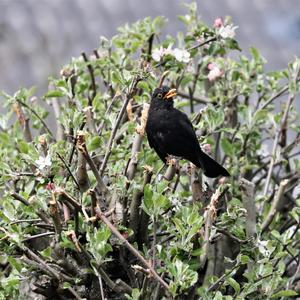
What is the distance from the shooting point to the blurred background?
6.05 meters

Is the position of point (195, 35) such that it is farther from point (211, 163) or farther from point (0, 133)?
point (0, 133)

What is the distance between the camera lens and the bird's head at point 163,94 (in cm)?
310

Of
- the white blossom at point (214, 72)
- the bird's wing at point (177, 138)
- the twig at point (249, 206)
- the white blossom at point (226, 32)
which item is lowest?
the twig at point (249, 206)

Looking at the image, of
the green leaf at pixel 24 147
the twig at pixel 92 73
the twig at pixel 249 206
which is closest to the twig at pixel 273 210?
the twig at pixel 249 206

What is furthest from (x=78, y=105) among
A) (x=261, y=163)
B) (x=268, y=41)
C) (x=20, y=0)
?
(x=20, y=0)

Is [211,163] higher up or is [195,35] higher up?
[195,35]

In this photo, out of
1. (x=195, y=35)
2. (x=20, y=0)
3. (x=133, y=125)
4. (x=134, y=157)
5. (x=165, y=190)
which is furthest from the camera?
(x=20, y=0)

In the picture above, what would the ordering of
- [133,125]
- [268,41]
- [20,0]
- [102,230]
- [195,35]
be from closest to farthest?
[102,230], [133,125], [195,35], [268,41], [20,0]

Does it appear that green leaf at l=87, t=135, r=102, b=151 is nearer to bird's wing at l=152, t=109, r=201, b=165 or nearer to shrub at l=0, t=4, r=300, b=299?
shrub at l=0, t=4, r=300, b=299

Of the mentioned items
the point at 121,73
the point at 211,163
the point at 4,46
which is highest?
the point at 4,46

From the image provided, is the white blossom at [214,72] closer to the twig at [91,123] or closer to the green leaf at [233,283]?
the twig at [91,123]

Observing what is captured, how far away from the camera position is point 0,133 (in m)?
3.36

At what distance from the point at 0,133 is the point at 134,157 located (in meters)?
0.84

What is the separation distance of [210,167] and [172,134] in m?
0.23
